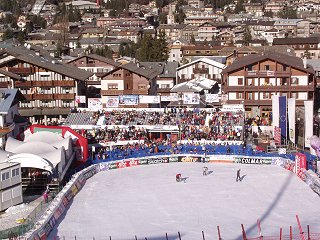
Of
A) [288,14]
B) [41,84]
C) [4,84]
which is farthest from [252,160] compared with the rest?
[288,14]

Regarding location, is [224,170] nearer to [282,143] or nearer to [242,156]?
[242,156]

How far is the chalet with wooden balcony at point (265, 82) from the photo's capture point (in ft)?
127

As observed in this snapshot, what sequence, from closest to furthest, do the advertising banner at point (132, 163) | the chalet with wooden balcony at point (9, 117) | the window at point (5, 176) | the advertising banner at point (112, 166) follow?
the window at point (5, 176), the chalet with wooden balcony at point (9, 117), the advertising banner at point (112, 166), the advertising banner at point (132, 163)

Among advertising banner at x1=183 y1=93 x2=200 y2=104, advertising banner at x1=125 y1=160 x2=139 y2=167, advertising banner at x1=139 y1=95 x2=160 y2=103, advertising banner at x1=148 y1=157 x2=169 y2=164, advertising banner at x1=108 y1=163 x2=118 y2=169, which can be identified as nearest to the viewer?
advertising banner at x1=108 y1=163 x2=118 y2=169

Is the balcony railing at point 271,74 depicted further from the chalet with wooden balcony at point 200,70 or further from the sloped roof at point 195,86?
the chalet with wooden balcony at point 200,70

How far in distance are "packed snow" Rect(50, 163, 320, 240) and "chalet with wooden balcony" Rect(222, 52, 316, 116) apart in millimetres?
10881

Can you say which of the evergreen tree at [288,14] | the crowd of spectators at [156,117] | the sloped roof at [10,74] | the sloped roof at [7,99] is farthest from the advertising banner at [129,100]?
the evergreen tree at [288,14]

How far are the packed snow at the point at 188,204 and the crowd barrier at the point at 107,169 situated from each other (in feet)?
1.03

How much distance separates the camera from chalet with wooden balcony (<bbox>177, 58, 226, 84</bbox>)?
50844 millimetres

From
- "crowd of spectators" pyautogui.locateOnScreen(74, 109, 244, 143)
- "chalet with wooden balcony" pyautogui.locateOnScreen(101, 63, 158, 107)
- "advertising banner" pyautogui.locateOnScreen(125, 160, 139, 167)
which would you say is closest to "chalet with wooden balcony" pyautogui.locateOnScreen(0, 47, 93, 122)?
"chalet with wooden balcony" pyautogui.locateOnScreen(101, 63, 158, 107)

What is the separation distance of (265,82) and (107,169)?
1506 centimetres

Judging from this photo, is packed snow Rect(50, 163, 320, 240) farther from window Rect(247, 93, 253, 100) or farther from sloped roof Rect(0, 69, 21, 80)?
sloped roof Rect(0, 69, 21, 80)

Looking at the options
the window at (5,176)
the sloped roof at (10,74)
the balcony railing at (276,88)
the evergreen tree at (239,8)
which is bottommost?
the window at (5,176)

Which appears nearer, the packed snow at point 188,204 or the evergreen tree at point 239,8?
the packed snow at point 188,204
